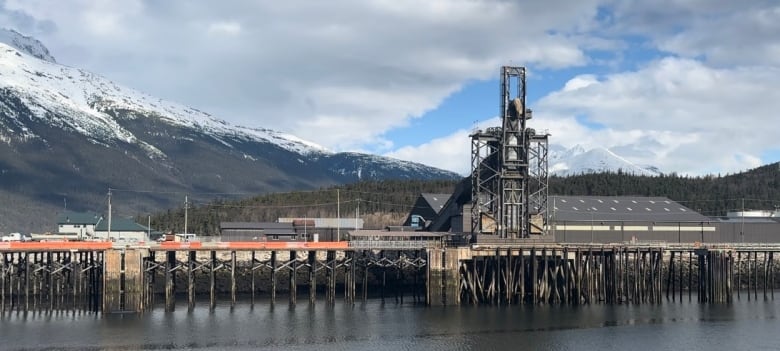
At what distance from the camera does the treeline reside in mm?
→ 161750

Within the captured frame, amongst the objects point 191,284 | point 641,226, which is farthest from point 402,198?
point 191,284

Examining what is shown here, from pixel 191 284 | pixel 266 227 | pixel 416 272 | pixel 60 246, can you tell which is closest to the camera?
pixel 191 284

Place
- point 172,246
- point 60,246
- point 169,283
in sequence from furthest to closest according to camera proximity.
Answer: point 169,283
point 172,246
point 60,246

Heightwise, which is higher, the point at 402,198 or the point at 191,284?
the point at 402,198

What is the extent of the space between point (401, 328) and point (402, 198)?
362 feet

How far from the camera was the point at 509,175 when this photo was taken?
86.6 meters

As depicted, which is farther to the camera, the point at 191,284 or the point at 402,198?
the point at 402,198

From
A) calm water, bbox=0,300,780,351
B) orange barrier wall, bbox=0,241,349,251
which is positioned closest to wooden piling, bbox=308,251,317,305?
calm water, bbox=0,300,780,351

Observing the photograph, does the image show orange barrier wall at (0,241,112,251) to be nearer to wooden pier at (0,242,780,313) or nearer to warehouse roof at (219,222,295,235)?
wooden pier at (0,242,780,313)

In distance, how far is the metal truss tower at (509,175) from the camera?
86.2 metres

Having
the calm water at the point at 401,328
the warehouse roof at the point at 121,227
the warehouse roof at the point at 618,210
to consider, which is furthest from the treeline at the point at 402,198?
the calm water at the point at 401,328

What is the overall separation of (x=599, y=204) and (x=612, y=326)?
52395mm

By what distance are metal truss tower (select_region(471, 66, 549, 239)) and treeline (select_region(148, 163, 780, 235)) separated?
67.6 m

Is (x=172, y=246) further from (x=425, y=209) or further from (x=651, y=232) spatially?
(x=651, y=232)
